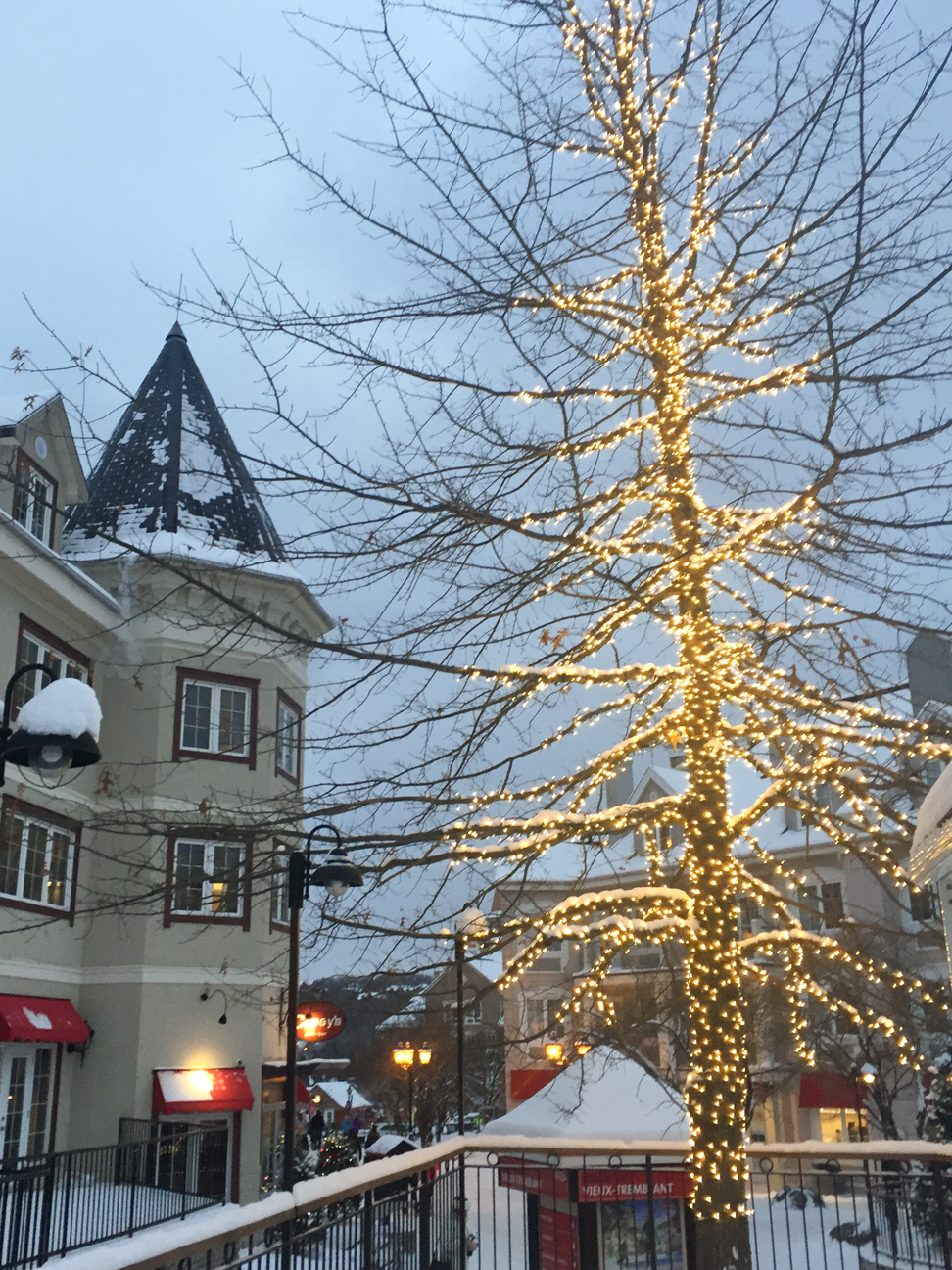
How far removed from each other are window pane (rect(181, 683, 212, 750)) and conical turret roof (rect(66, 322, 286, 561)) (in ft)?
9.05

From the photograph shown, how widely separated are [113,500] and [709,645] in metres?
17.4

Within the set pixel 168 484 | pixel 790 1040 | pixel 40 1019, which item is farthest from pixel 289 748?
pixel 790 1040

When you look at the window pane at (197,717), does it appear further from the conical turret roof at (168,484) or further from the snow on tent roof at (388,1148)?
the snow on tent roof at (388,1148)

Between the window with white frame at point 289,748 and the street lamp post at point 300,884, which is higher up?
the window with white frame at point 289,748

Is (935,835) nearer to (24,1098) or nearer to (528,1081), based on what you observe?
(24,1098)

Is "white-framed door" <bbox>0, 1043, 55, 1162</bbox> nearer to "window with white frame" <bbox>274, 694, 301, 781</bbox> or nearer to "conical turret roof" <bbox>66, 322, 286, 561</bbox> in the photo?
"window with white frame" <bbox>274, 694, 301, 781</bbox>

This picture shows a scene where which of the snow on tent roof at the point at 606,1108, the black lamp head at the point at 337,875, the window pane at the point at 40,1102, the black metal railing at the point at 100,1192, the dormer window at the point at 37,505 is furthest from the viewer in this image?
the dormer window at the point at 37,505

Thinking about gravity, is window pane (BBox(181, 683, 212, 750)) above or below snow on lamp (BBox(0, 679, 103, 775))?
above

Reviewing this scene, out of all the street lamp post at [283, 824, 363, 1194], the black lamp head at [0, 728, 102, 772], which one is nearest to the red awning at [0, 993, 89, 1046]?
the street lamp post at [283, 824, 363, 1194]

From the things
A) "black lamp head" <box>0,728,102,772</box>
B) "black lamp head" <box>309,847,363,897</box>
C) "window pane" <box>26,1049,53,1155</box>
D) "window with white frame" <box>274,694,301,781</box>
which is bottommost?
"window pane" <box>26,1049,53,1155</box>

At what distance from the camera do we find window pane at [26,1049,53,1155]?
17031 mm

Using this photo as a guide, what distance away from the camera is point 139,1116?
1778 centimetres

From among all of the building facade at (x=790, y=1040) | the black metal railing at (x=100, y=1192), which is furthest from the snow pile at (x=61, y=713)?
the building facade at (x=790, y=1040)

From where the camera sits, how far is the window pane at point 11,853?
54.4 feet
